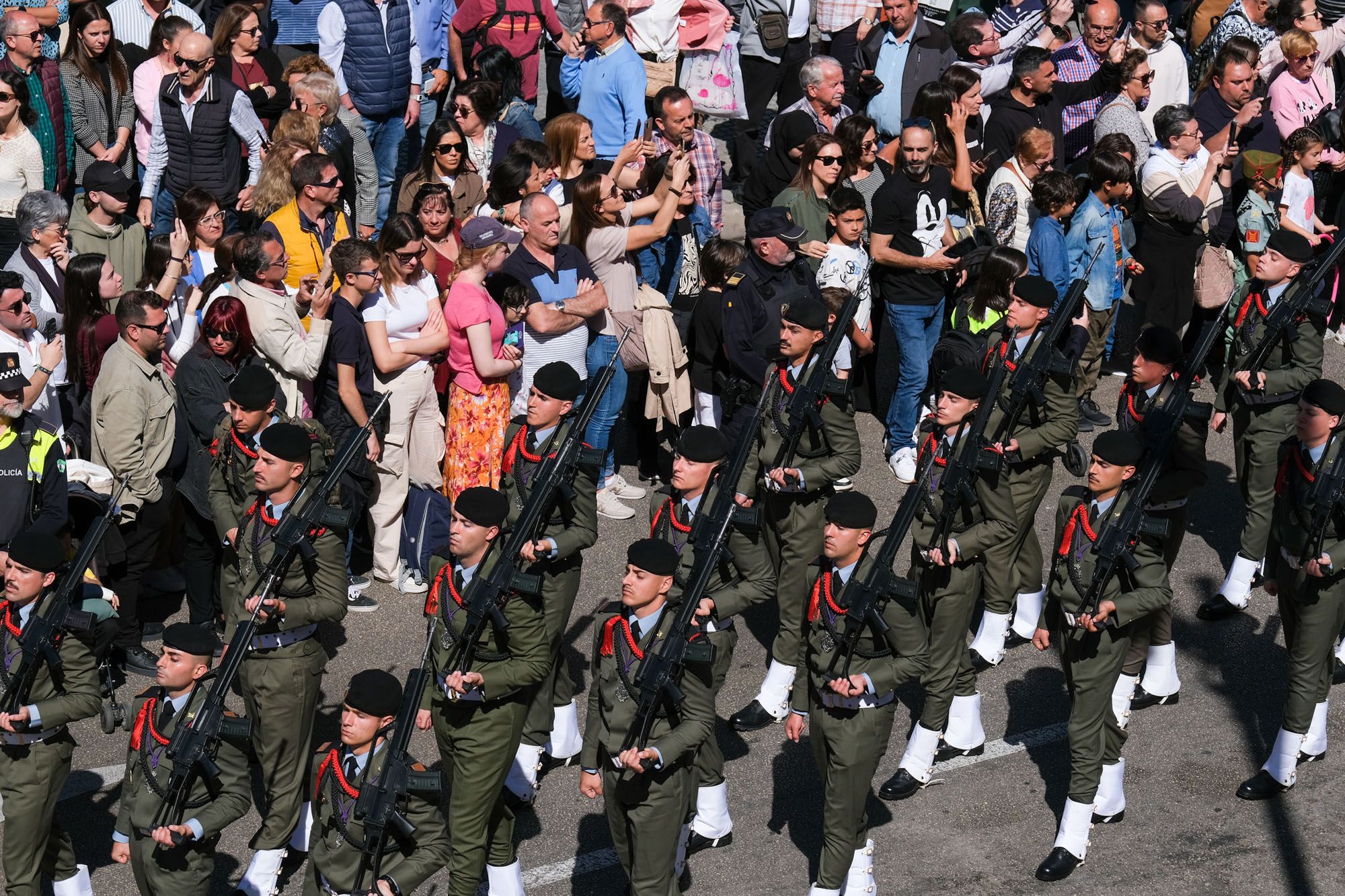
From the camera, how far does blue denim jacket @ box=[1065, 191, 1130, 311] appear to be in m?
11.5

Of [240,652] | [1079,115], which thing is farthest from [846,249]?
[240,652]

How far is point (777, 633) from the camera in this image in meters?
9.82

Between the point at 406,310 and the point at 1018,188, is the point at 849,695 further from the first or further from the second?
the point at 1018,188

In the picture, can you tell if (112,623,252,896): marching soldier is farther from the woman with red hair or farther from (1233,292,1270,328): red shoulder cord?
(1233,292,1270,328): red shoulder cord

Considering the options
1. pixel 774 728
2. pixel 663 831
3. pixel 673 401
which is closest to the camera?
pixel 663 831

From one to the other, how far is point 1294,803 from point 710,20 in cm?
758

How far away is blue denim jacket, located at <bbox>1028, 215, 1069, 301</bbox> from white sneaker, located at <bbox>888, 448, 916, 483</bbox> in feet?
4.86

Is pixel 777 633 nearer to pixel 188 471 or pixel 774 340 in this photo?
pixel 774 340

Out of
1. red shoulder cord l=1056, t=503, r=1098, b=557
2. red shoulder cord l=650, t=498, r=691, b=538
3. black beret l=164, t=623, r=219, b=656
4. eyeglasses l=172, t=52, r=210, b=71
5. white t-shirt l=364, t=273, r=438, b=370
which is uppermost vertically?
eyeglasses l=172, t=52, r=210, b=71

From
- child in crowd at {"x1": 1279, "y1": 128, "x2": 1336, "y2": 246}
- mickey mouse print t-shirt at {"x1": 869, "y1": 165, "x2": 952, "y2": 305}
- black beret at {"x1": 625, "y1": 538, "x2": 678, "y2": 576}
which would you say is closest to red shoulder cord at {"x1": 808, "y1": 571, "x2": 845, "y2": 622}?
black beret at {"x1": 625, "y1": 538, "x2": 678, "y2": 576}

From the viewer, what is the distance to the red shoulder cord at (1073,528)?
27.6 feet

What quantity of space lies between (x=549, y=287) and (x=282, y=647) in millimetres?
3163

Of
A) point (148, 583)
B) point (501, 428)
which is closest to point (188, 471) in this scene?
point (148, 583)

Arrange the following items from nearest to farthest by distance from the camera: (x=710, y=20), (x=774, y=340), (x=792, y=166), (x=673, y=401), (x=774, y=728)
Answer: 1. (x=774, y=728)
2. (x=774, y=340)
3. (x=673, y=401)
4. (x=792, y=166)
5. (x=710, y=20)
